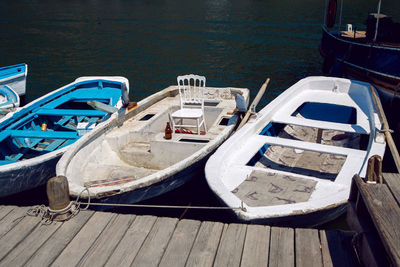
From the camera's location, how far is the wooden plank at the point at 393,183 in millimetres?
3492

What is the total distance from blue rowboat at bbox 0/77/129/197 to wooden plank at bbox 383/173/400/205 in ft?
17.4

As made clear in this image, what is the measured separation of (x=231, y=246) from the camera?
3836 millimetres

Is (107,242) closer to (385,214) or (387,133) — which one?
(385,214)

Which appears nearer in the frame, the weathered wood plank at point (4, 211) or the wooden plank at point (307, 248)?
the wooden plank at point (307, 248)

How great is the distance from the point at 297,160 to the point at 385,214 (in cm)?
459

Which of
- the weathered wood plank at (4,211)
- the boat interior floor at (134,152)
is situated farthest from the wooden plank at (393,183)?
the weathered wood plank at (4,211)

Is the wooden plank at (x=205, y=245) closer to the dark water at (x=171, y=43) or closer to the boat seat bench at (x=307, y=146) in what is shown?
the dark water at (x=171, y=43)

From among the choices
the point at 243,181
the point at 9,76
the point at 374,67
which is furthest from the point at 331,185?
the point at 9,76

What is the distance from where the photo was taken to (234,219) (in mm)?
4926

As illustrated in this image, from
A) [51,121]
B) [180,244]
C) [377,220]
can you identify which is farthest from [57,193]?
[51,121]

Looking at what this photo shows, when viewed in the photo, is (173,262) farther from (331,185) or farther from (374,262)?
Answer: (331,185)

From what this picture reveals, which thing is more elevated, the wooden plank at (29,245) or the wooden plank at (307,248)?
the wooden plank at (29,245)

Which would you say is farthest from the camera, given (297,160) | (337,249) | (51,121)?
(51,121)

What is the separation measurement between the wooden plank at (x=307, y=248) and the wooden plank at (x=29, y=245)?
2.53m
